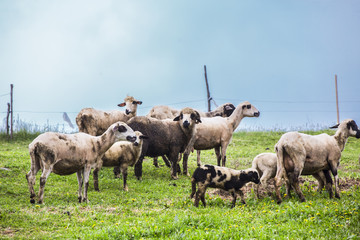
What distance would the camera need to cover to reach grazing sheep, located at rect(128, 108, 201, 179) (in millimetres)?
15367

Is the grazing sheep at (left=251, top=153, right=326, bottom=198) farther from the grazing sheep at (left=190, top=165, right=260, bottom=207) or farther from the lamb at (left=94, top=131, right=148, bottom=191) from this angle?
the lamb at (left=94, top=131, right=148, bottom=191)

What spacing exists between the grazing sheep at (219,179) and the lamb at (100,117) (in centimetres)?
895

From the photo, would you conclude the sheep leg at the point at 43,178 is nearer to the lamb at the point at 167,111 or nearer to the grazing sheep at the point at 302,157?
the grazing sheep at the point at 302,157

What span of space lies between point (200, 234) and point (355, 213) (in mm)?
3834

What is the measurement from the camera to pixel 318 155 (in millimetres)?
11711

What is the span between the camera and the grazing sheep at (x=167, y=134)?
15367mm

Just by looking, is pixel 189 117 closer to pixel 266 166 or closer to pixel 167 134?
pixel 167 134

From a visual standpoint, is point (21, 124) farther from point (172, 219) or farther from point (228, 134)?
point (172, 219)

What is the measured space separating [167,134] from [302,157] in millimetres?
5930

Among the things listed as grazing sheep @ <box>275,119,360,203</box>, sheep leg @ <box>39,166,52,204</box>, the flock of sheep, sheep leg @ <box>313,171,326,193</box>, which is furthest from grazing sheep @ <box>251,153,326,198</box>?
Answer: sheep leg @ <box>39,166,52,204</box>

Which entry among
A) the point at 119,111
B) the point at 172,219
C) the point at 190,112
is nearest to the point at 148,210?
the point at 172,219

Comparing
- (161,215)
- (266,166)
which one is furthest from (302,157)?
(161,215)

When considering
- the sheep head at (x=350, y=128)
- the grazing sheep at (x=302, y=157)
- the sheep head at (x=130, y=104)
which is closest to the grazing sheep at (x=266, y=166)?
the grazing sheep at (x=302, y=157)

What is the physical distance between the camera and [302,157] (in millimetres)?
11289
